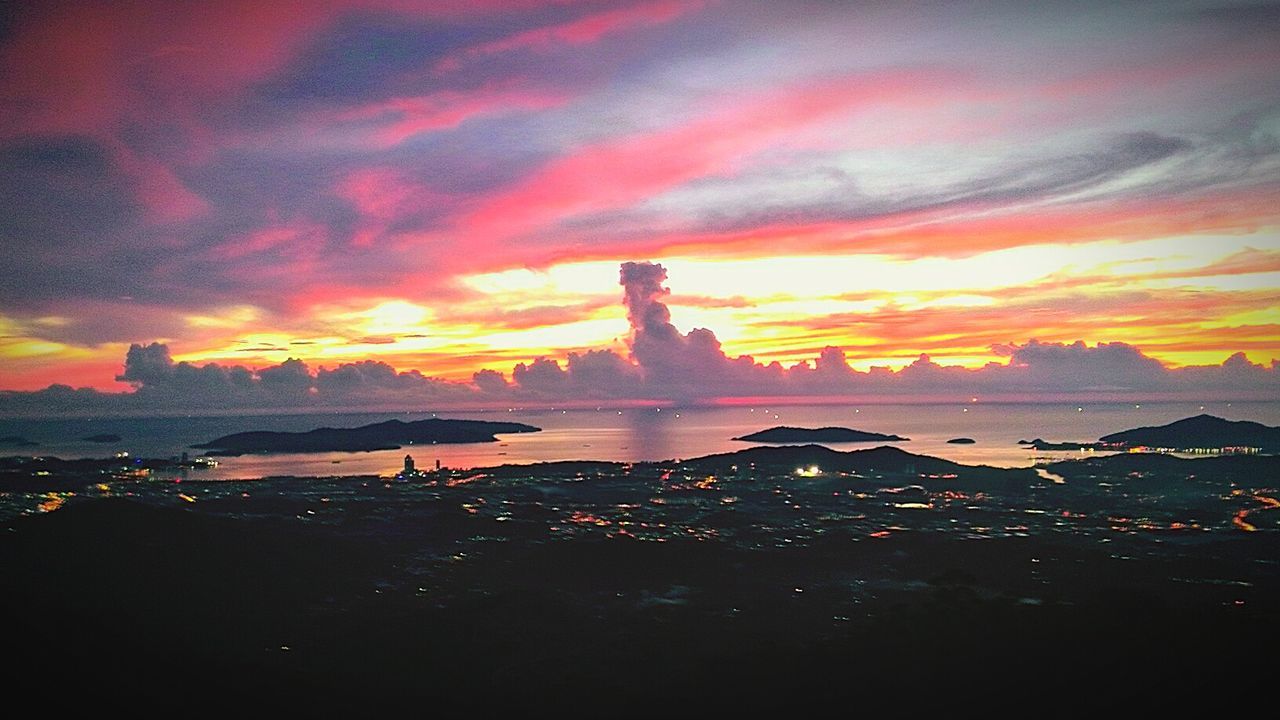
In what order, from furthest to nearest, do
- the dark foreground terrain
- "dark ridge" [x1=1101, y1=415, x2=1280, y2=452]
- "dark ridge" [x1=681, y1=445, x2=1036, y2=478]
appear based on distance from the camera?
"dark ridge" [x1=1101, y1=415, x2=1280, y2=452], "dark ridge" [x1=681, y1=445, x2=1036, y2=478], the dark foreground terrain

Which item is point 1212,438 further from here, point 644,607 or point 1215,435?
point 644,607

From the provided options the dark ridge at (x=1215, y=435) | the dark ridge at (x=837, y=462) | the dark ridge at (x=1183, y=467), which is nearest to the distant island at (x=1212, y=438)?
the dark ridge at (x=1215, y=435)

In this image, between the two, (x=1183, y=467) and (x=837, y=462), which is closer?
(x=1183, y=467)

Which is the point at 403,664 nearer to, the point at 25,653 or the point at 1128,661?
the point at 25,653

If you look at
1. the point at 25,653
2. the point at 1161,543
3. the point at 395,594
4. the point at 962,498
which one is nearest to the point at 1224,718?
the point at 1161,543

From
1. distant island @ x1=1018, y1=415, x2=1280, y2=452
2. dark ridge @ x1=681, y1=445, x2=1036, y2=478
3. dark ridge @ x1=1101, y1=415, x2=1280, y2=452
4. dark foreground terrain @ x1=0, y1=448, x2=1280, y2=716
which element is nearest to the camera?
dark foreground terrain @ x1=0, y1=448, x2=1280, y2=716

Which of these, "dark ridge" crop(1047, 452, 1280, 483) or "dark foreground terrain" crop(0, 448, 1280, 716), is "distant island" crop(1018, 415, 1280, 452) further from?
"dark foreground terrain" crop(0, 448, 1280, 716)

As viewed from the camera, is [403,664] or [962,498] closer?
[403,664]

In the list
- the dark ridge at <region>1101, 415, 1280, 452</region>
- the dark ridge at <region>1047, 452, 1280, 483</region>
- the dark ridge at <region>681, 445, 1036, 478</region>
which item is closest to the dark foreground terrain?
the dark ridge at <region>1047, 452, 1280, 483</region>

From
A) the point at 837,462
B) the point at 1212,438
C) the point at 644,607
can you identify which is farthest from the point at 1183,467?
the point at 644,607
